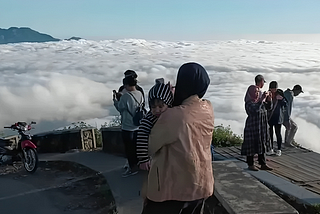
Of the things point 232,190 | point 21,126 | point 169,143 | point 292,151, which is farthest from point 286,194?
point 21,126

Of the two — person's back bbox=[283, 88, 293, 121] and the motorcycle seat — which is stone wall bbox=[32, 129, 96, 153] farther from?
person's back bbox=[283, 88, 293, 121]

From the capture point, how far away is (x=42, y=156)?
316 inches

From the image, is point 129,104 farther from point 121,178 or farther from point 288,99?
point 288,99

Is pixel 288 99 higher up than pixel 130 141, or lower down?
higher up

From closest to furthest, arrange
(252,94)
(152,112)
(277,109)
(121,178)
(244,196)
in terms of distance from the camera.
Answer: (152,112)
(244,196)
(252,94)
(121,178)
(277,109)

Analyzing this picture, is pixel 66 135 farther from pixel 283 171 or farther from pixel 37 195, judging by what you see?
pixel 283 171

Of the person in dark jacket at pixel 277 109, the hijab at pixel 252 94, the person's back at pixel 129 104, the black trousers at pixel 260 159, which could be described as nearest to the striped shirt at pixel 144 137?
the person's back at pixel 129 104

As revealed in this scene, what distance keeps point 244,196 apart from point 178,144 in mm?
1088

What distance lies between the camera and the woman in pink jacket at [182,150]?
2320 mm

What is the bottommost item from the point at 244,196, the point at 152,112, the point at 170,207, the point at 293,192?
the point at 293,192

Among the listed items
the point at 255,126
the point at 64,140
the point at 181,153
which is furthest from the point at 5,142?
the point at 181,153

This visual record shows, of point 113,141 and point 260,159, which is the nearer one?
point 260,159

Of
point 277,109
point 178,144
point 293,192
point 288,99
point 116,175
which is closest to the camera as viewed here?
point 178,144

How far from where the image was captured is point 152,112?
2.43m
